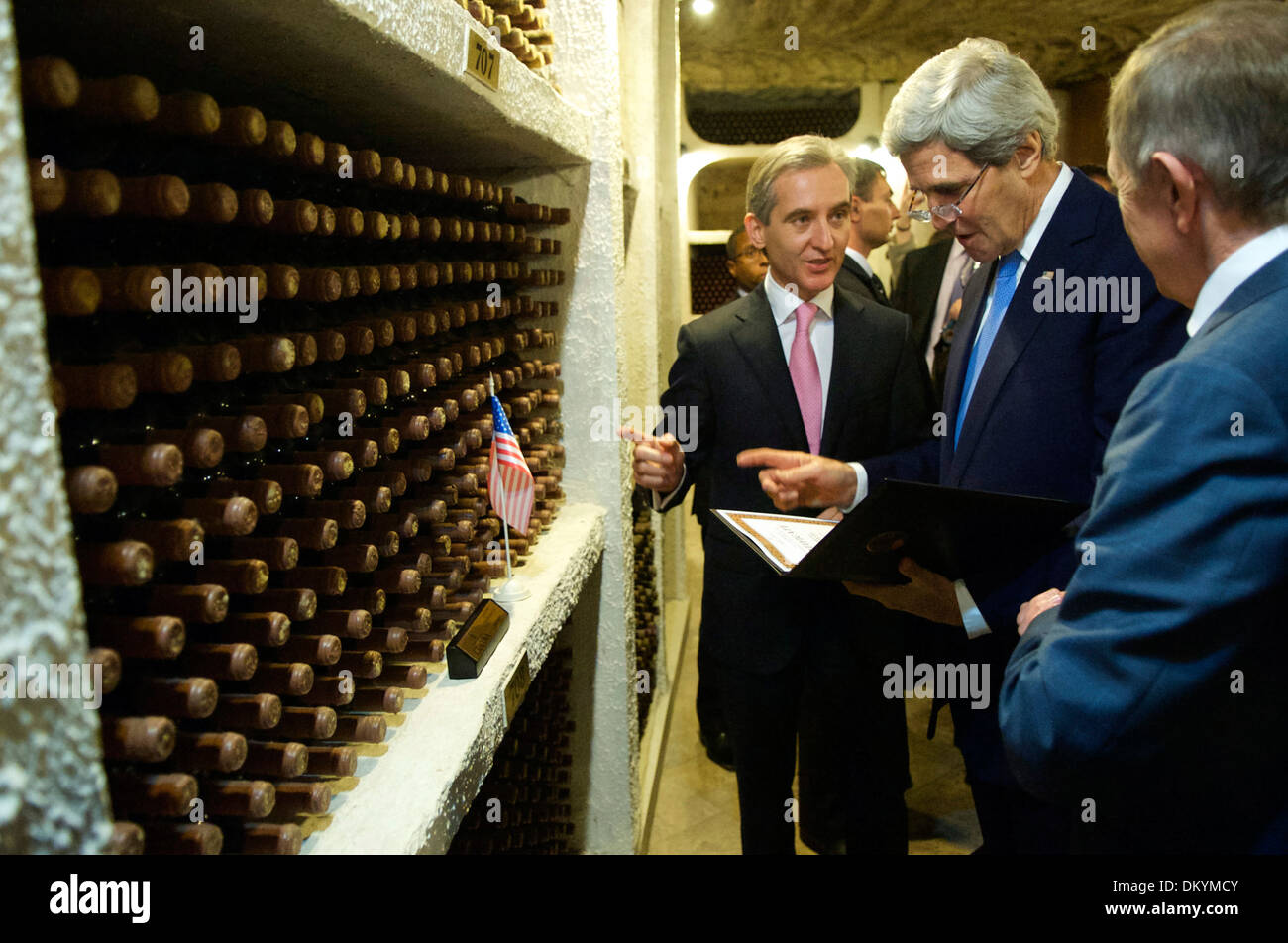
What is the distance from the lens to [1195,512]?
2.66ft

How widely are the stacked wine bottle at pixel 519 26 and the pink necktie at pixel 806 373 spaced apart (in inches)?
33.9

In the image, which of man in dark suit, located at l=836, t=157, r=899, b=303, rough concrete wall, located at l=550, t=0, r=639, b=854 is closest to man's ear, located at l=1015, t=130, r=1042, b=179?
rough concrete wall, located at l=550, t=0, r=639, b=854

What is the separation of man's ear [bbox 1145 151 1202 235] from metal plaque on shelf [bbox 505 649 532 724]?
3.43 ft

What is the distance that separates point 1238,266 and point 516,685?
109 centimetres

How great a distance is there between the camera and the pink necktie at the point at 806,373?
7.09 feet

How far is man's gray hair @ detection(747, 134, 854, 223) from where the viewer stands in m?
2.15

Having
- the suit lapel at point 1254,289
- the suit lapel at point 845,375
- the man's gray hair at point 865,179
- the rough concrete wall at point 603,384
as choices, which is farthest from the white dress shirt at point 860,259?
the suit lapel at point 1254,289

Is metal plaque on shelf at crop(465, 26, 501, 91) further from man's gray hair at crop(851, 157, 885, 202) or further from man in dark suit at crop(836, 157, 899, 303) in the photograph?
man's gray hair at crop(851, 157, 885, 202)

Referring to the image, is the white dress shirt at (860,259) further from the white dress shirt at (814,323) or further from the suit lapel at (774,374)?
the suit lapel at (774,374)

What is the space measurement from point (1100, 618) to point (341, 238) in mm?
1035

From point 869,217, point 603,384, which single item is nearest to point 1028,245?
point 603,384

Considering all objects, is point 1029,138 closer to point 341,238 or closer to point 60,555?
point 341,238
